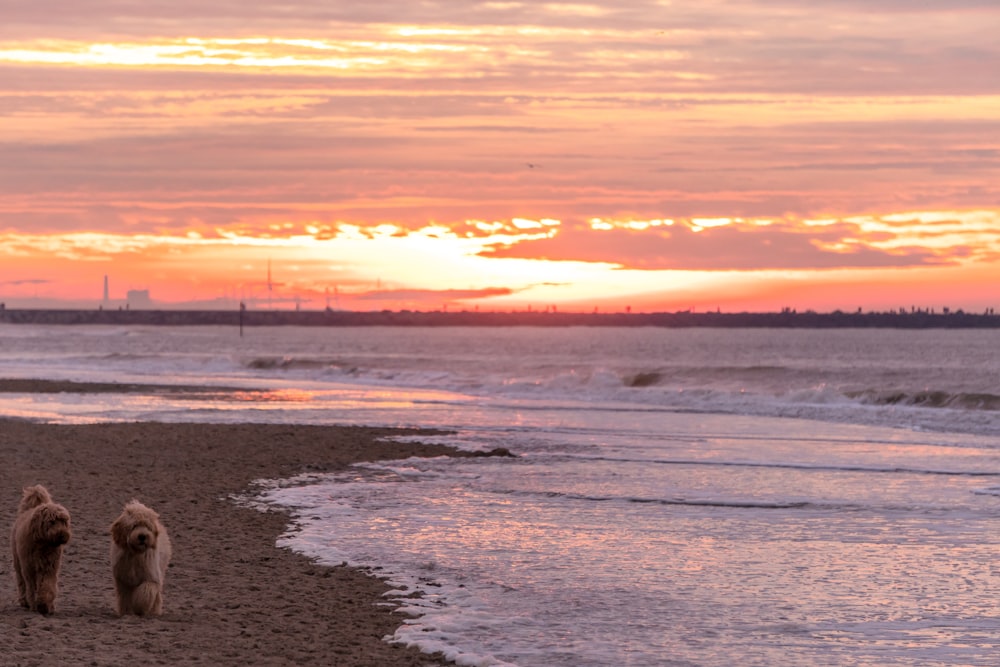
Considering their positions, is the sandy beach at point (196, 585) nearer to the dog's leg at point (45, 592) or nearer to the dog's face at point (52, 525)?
the dog's leg at point (45, 592)

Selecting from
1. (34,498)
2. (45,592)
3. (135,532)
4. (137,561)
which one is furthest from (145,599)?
(34,498)

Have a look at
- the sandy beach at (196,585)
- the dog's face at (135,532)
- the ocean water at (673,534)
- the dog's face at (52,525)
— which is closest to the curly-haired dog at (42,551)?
the dog's face at (52,525)

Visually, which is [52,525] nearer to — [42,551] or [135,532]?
[42,551]

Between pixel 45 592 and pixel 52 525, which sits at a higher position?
pixel 52 525

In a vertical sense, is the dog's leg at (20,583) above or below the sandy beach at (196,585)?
above

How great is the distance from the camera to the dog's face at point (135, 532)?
777cm

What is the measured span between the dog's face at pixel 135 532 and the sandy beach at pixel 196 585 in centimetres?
55

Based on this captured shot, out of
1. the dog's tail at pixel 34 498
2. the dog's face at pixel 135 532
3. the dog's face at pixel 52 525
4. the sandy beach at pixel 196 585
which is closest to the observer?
the sandy beach at pixel 196 585

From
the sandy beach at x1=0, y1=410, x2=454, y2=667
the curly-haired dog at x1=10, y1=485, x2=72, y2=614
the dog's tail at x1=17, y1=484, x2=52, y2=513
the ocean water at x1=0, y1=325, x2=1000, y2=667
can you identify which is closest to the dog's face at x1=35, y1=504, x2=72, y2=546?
the curly-haired dog at x1=10, y1=485, x2=72, y2=614

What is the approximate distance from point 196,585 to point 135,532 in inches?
66.2

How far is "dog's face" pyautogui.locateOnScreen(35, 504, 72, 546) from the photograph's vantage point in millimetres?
7883

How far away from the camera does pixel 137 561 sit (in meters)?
7.91

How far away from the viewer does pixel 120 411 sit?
27.7 m

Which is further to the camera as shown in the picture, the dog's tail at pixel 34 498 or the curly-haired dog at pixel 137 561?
the dog's tail at pixel 34 498
